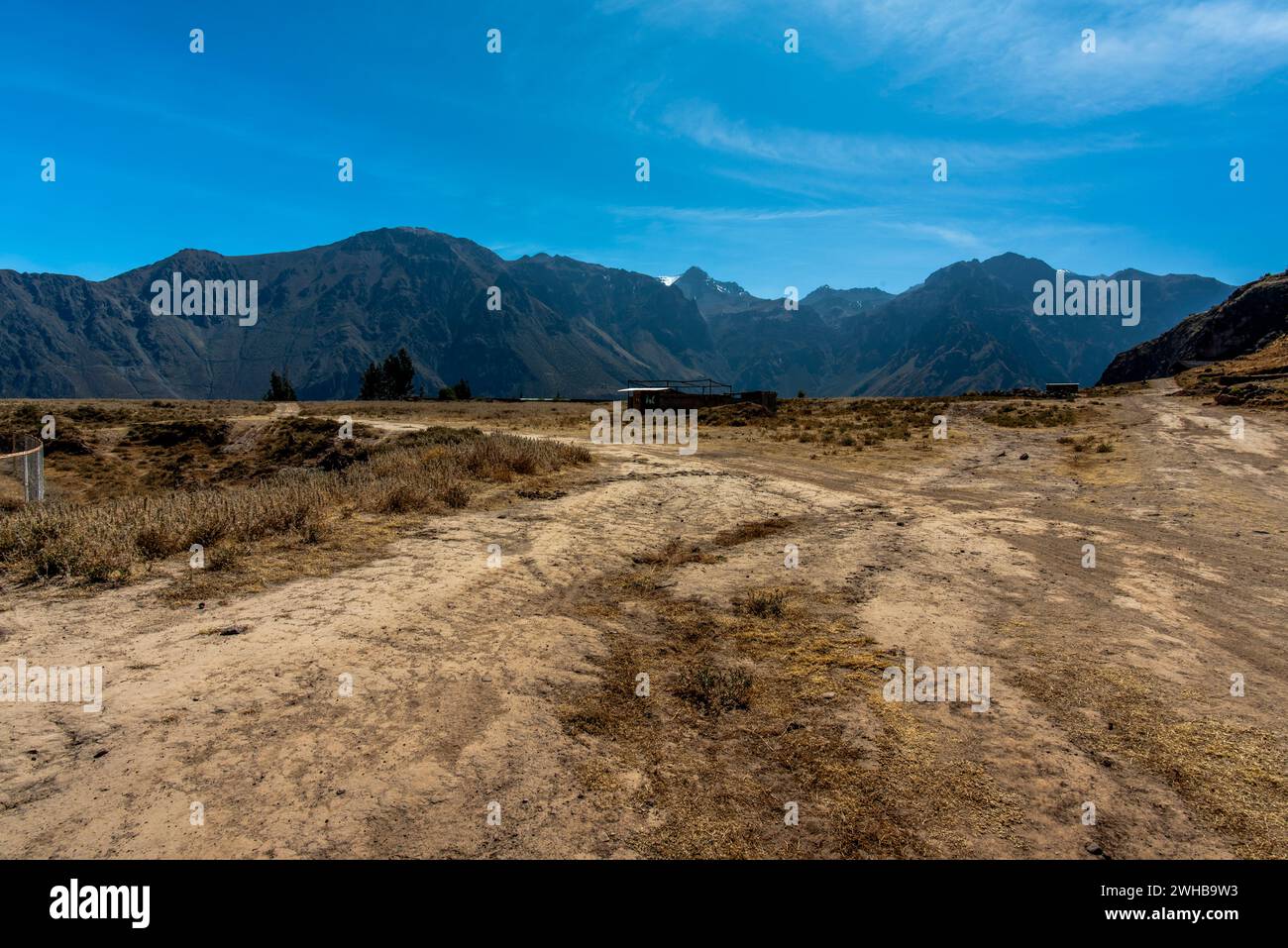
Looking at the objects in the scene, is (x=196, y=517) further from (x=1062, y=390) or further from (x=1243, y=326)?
(x=1243, y=326)

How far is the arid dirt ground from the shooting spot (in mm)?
4027

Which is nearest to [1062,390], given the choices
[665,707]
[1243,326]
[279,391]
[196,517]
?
[665,707]

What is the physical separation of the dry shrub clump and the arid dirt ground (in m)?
0.85

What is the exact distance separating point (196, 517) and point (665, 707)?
27.7 ft

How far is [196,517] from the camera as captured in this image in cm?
975

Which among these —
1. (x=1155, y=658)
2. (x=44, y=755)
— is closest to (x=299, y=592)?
(x=44, y=755)

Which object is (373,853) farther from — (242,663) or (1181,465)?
(1181,465)

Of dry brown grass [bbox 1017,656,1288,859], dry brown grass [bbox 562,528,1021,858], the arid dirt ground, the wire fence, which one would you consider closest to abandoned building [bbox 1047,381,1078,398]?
the arid dirt ground

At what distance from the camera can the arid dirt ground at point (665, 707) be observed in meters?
4.03

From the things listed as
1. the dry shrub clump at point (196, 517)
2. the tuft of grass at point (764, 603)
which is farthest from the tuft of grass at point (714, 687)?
the dry shrub clump at point (196, 517)

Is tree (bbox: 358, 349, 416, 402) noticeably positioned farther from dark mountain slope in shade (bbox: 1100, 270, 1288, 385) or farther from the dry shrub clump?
dark mountain slope in shade (bbox: 1100, 270, 1288, 385)

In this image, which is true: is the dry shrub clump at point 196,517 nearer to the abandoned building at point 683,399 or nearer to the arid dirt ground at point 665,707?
the arid dirt ground at point 665,707

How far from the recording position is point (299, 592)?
793cm

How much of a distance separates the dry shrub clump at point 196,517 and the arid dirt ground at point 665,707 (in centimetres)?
85
